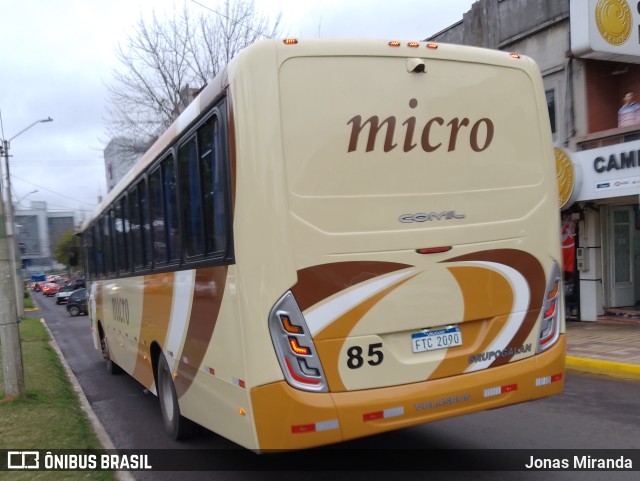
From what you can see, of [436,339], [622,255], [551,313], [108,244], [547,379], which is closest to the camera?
[436,339]

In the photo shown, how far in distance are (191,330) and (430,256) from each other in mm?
2173

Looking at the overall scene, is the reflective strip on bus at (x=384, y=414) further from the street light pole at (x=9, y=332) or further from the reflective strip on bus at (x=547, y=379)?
the street light pole at (x=9, y=332)

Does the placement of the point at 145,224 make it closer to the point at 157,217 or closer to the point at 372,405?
the point at 157,217

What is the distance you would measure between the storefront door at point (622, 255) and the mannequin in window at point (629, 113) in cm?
190

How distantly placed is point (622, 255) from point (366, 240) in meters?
11.4

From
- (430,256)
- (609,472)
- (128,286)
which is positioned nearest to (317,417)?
(430,256)

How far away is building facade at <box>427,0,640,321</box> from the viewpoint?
12219mm

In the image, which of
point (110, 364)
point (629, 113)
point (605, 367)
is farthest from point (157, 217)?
point (629, 113)

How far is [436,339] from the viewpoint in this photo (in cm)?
432

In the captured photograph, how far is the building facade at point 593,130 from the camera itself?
40.1 feet

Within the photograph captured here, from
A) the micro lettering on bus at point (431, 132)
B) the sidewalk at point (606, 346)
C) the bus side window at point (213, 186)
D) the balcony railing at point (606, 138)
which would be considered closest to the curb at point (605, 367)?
the sidewalk at point (606, 346)

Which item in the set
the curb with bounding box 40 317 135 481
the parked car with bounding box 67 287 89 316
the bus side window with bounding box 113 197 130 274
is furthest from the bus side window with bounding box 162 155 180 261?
the parked car with bounding box 67 287 89 316

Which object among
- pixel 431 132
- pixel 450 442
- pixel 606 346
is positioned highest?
pixel 431 132

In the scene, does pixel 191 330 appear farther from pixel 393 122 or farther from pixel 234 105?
pixel 393 122
